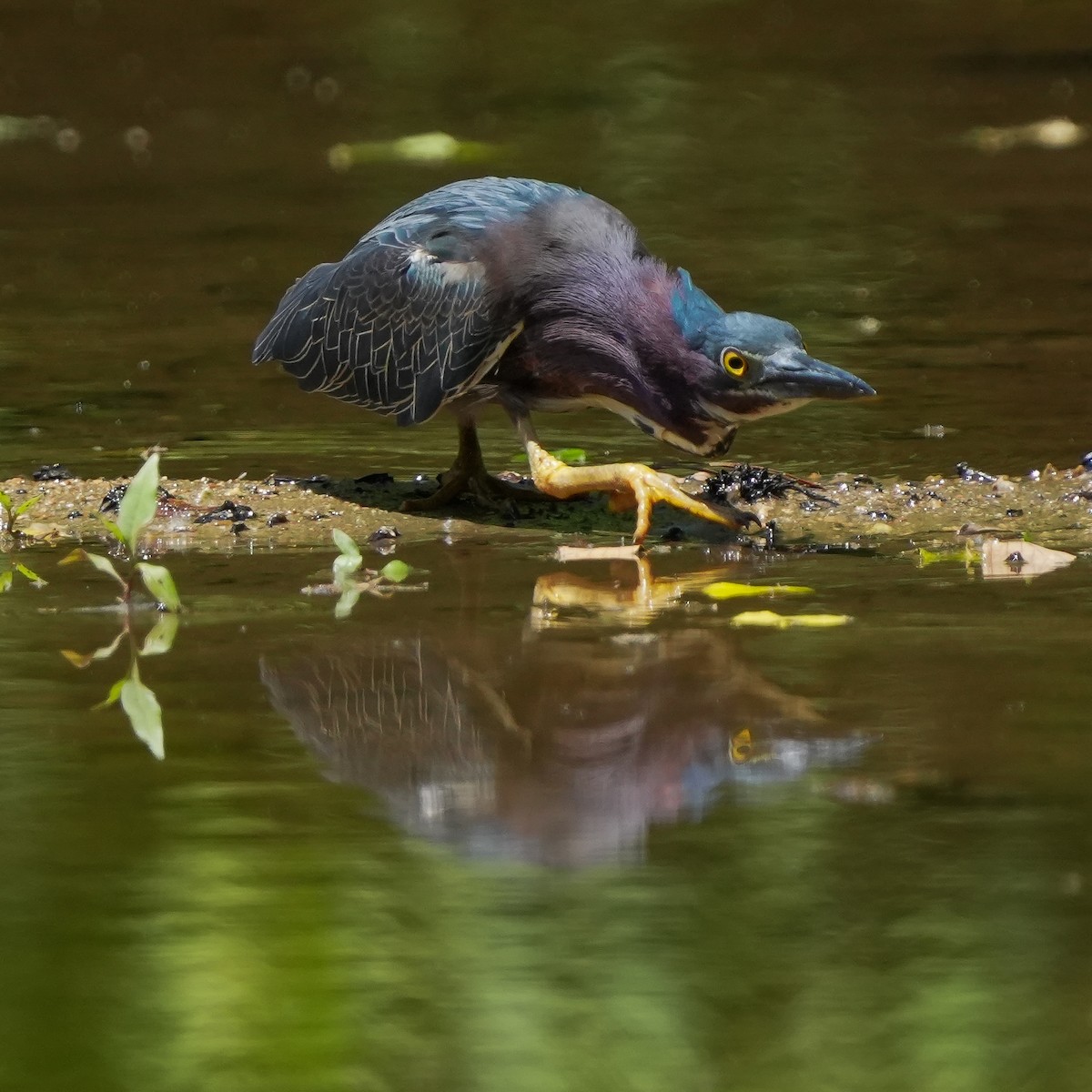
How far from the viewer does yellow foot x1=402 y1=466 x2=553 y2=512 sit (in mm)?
7469

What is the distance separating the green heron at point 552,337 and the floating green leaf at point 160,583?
1417 mm

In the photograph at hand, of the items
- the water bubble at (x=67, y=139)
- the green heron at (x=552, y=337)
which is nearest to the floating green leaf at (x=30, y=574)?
the green heron at (x=552, y=337)

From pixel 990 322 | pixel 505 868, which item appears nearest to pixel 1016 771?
pixel 505 868

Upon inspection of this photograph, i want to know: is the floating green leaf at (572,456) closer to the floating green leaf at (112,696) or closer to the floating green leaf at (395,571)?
the floating green leaf at (395,571)

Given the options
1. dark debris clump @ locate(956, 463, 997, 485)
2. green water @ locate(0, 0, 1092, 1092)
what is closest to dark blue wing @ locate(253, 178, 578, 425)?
green water @ locate(0, 0, 1092, 1092)

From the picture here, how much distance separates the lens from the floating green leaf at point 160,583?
230 inches

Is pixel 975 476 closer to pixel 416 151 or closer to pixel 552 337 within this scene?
pixel 552 337

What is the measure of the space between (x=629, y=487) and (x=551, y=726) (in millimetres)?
2085

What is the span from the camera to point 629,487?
23.0 ft

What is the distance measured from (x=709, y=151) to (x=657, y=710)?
9.86 meters

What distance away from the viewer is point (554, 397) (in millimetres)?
7203

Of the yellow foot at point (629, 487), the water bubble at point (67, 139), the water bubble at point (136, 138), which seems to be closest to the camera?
the yellow foot at point (629, 487)

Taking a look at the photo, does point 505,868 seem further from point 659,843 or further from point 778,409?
point 778,409

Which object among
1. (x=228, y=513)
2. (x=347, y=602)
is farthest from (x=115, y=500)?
(x=347, y=602)
